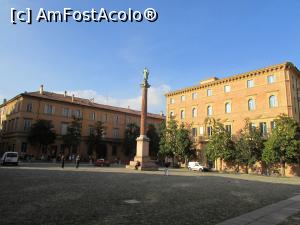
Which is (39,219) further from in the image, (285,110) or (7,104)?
(7,104)

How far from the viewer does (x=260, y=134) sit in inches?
1633

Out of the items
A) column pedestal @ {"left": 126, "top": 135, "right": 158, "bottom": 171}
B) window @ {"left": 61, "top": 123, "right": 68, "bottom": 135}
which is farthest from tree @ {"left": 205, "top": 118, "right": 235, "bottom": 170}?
window @ {"left": 61, "top": 123, "right": 68, "bottom": 135}

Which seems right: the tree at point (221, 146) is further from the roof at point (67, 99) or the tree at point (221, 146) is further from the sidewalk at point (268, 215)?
the roof at point (67, 99)

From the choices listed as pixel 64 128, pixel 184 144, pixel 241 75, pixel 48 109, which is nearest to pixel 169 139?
pixel 184 144

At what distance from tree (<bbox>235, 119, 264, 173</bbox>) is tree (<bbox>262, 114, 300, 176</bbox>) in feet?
9.29

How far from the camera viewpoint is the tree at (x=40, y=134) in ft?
172

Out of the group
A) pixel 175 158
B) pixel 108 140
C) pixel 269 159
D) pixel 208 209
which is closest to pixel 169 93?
pixel 175 158

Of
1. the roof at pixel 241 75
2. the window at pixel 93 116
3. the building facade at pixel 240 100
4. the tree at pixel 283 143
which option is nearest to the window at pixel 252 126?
the building facade at pixel 240 100

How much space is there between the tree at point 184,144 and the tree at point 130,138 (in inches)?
683

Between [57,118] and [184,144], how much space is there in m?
28.9

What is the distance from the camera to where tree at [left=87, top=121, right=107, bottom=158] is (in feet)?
200

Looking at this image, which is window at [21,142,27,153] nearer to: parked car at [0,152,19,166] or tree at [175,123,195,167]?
parked car at [0,152,19,166]

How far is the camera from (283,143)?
3616cm

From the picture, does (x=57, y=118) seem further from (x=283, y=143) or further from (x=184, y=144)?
(x=283, y=143)
